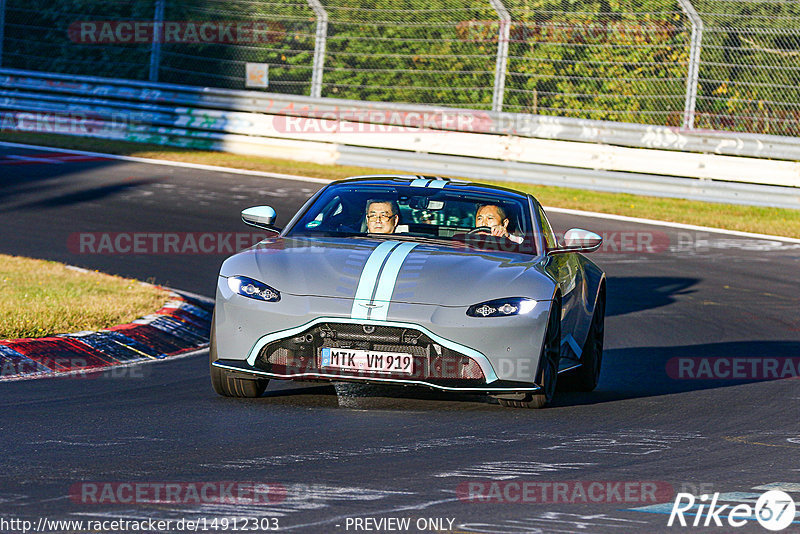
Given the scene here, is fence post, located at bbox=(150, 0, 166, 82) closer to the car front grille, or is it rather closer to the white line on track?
the white line on track

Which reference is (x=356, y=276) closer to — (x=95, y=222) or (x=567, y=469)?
(x=567, y=469)

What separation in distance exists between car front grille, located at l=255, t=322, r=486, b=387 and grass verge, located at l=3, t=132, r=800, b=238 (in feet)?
38.1

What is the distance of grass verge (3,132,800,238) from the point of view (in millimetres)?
18391

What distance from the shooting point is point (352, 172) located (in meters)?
21.2

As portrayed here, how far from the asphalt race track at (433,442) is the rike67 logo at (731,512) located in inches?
2.4

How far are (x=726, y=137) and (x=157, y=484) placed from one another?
15.5 metres

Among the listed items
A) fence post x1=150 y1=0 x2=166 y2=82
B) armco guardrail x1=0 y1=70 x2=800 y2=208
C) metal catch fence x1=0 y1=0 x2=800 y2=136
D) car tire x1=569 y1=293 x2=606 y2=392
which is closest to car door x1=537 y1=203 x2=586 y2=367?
car tire x1=569 y1=293 x2=606 y2=392

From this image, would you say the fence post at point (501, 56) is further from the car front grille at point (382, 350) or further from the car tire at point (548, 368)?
the car front grille at point (382, 350)

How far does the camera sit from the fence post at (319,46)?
73.4 feet

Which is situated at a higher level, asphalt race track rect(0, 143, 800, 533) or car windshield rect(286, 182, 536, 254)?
car windshield rect(286, 182, 536, 254)

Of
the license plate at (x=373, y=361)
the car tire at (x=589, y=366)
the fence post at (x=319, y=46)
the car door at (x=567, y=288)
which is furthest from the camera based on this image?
the fence post at (x=319, y=46)

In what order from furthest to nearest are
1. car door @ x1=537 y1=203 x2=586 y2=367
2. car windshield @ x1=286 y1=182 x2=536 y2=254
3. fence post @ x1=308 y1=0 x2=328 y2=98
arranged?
fence post @ x1=308 y1=0 x2=328 y2=98 → car windshield @ x1=286 y1=182 x2=536 y2=254 → car door @ x1=537 y1=203 x2=586 y2=367

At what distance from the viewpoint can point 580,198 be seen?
19672 mm

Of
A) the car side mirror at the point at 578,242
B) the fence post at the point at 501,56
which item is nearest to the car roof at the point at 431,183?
the car side mirror at the point at 578,242
